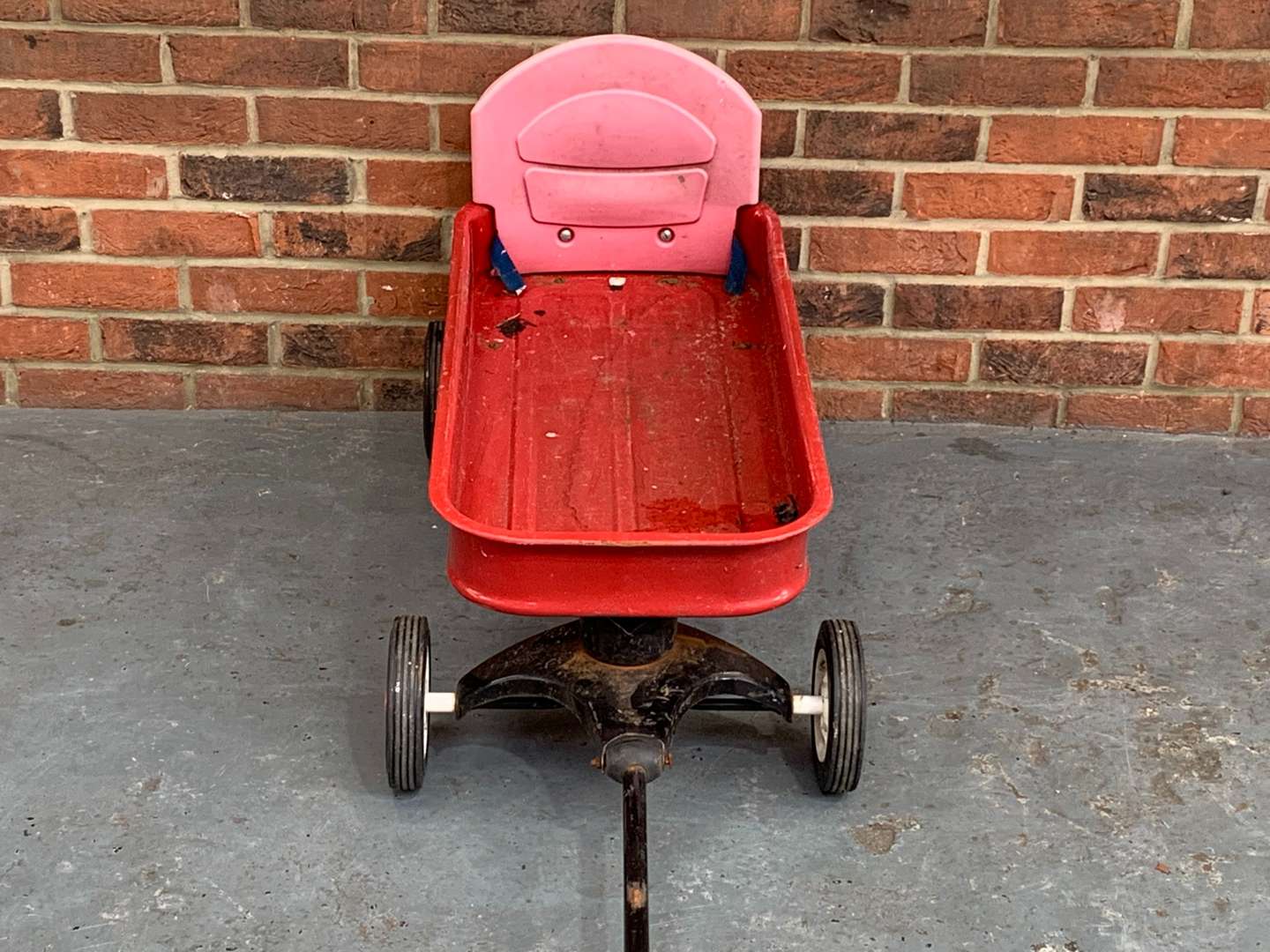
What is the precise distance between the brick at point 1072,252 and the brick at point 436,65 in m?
1.06


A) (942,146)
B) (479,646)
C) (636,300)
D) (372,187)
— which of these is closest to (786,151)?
(942,146)

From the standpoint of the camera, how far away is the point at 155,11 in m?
3.08

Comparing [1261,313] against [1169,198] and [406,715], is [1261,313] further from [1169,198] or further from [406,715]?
[406,715]

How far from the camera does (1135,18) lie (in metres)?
3.09

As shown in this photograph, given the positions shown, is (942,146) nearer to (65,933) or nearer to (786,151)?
(786,151)

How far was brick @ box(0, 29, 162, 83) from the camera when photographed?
3.09 metres

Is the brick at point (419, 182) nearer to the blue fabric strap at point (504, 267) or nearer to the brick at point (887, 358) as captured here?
the blue fabric strap at point (504, 267)

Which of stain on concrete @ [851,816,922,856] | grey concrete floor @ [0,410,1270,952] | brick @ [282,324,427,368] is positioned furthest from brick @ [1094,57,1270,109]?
stain on concrete @ [851,816,922,856]

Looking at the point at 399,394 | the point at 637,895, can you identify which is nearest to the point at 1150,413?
the point at 399,394

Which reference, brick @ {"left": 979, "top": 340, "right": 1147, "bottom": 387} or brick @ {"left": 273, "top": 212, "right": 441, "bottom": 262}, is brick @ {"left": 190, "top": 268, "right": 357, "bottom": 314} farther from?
brick @ {"left": 979, "top": 340, "right": 1147, "bottom": 387}

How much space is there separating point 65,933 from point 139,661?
0.63 metres

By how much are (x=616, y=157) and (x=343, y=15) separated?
2.16ft

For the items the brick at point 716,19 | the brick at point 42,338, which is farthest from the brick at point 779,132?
the brick at point 42,338

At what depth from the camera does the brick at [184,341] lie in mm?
3352
